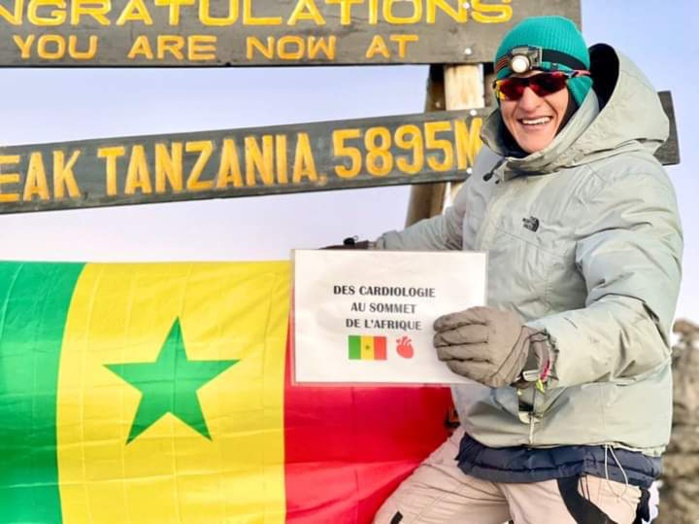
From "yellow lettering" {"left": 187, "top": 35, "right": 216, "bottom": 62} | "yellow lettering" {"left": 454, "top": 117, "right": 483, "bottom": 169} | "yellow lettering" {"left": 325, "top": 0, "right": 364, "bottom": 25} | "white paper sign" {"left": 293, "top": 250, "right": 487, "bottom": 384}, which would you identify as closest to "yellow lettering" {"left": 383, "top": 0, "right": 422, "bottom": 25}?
"yellow lettering" {"left": 325, "top": 0, "right": 364, "bottom": 25}

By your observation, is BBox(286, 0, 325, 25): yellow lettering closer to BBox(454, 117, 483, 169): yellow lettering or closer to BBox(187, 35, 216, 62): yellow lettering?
BBox(187, 35, 216, 62): yellow lettering

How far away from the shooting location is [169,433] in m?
3.08

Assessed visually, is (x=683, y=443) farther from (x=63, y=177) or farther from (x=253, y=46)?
(x=63, y=177)

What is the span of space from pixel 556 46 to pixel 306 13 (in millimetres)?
1749

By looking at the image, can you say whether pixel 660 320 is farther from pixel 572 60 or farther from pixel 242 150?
pixel 242 150

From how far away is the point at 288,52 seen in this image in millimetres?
3920

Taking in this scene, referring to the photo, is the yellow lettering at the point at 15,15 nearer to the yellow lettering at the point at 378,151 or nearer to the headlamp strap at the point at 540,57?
the yellow lettering at the point at 378,151

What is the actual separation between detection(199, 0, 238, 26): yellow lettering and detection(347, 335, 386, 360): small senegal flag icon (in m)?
2.19

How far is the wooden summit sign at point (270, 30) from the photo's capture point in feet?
12.8

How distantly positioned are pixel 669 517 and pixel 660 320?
1.01m

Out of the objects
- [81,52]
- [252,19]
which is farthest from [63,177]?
[252,19]

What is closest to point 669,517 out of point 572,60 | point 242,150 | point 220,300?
point 572,60

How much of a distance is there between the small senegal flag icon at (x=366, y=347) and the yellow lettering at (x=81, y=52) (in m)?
2.30

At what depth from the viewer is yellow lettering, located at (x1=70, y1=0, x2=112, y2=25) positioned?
3906 millimetres
